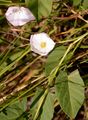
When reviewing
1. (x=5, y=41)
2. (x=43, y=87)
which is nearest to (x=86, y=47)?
(x=43, y=87)

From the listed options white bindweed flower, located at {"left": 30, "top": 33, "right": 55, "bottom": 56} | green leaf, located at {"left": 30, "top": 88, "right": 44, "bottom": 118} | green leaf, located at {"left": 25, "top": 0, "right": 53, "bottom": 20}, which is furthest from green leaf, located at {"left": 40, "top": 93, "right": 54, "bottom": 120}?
green leaf, located at {"left": 25, "top": 0, "right": 53, "bottom": 20}

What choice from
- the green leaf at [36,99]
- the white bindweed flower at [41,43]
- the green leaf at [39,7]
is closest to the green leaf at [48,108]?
the green leaf at [36,99]

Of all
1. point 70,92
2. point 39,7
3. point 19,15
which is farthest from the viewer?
point 19,15

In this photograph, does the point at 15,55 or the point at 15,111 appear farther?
the point at 15,55

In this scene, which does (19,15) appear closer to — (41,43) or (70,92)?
(41,43)

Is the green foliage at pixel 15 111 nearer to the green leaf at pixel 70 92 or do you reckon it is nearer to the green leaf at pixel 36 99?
the green leaf at pixel 36 99

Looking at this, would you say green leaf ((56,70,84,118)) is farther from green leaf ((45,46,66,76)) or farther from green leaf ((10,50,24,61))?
green leaf ((10,50,24,61))

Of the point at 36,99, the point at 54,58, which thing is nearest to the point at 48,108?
the point at 36,99
